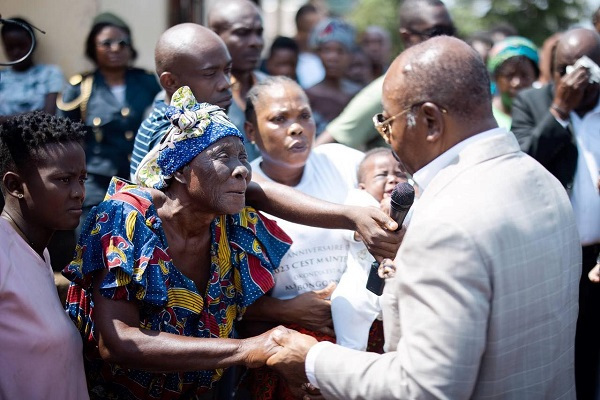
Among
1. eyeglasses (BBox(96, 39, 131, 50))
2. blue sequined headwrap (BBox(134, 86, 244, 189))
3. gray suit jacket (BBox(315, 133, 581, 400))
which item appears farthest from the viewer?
eyeglasses (BBox(96, 39, 131, 50))

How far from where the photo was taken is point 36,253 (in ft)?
10.2

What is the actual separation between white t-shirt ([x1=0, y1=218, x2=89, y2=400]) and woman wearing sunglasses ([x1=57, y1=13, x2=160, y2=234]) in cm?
220

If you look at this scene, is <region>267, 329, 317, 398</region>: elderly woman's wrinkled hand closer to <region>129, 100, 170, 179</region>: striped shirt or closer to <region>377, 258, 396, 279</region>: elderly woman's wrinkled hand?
<region>377, 258, 396, 279</region>: elderly woman's wrinkled hand

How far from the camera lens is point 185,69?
165 inches

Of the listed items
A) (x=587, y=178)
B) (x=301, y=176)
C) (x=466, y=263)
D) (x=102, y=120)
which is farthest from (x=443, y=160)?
(x=102, y=120)

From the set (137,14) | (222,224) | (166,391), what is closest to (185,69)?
(222,224)

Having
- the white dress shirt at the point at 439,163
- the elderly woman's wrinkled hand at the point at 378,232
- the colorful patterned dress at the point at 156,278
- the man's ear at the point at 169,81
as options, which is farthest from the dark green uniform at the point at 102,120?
the white dress shirt at the point at 439,163

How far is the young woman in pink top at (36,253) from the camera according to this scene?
9.30 feet

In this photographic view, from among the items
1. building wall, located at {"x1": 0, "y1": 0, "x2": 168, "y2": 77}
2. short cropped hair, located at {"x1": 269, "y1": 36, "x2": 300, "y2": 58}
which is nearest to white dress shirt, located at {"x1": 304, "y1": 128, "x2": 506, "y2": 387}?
building wall, located at {"x1": 0, "y1": 0, "x2": 168, "y2": 77}

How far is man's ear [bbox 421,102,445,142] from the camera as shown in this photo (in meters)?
2.54

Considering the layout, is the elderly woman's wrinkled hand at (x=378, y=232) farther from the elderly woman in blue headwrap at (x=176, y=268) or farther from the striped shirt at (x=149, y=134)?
the striped shirt at (x=149, y=134)

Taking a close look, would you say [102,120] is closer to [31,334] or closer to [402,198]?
[31,334]

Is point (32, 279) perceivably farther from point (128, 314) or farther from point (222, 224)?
point (222, 224)

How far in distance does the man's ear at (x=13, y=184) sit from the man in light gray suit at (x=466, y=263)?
57.2 inches
